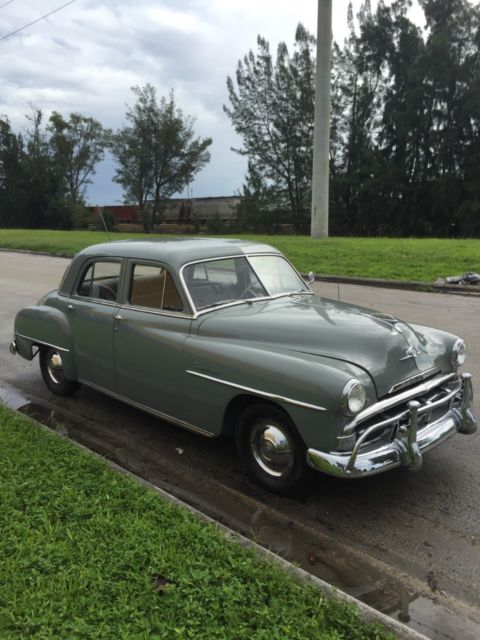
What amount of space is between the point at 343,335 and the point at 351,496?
1.06 metres

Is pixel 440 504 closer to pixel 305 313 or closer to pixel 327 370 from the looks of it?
pixel 327 370

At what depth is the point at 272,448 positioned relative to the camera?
3471mm

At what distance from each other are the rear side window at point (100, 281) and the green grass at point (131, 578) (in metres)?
1.87

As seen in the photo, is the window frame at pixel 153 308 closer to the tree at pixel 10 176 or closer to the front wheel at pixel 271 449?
the front wheel at pixel 271 449

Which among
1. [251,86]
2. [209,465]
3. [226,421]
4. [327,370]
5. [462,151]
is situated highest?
[251,86]

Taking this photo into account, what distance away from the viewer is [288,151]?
164 ft

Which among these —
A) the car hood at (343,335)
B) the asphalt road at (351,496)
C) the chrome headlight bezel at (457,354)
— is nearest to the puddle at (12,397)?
the asphalt road at (351,496)

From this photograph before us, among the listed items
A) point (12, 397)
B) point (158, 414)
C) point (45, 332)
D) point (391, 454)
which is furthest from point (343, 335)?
point (12, 397)

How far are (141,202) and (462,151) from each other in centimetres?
2984

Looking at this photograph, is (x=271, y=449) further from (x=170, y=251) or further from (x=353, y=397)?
(x=170, y=251)

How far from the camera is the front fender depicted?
499 centimetres

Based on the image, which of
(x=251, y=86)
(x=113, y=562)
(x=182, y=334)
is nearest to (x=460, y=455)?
(x=182, y=334)

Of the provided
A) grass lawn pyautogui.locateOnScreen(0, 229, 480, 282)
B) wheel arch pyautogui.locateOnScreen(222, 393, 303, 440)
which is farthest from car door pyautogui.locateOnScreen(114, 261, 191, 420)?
grass lawn pyautogui.locateOnScreen(0, 229, 480, 282)

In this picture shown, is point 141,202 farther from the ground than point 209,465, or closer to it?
farther from the ground
